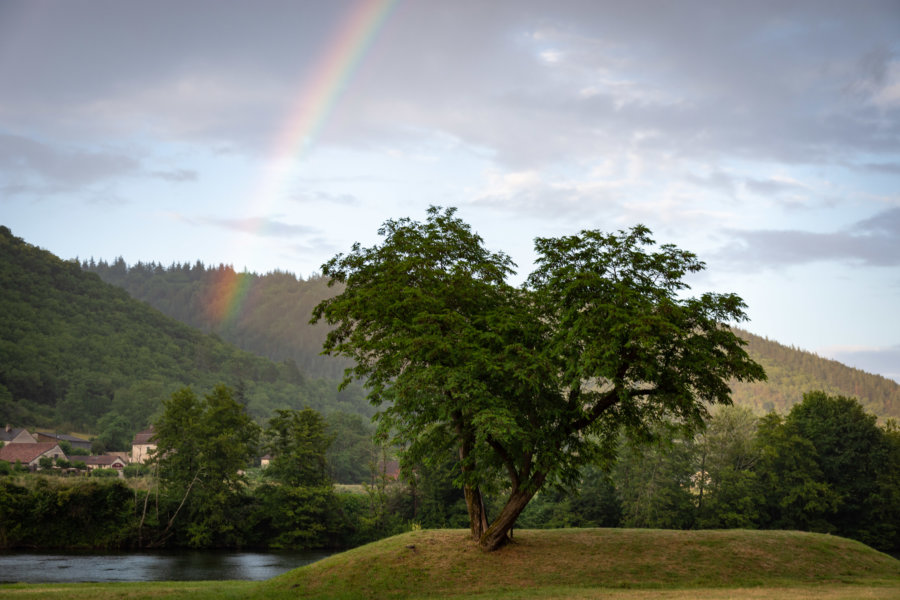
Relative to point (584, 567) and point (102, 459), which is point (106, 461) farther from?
point (584, 567)

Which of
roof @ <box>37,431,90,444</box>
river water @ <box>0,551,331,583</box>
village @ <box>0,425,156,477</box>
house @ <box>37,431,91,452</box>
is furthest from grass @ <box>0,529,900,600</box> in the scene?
roof @ <box>37,431,90,444</box>

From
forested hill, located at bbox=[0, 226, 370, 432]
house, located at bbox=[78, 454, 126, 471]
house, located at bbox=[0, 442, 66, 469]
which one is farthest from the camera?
forested hill, located at bbox=[0, 226, 370, 432]

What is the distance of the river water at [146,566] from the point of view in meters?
41.4

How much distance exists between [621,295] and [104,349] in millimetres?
184107

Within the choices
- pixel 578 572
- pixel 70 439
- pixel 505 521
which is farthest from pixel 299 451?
pixel 70 439

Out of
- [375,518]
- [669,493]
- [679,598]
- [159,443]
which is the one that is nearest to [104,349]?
[159,443]

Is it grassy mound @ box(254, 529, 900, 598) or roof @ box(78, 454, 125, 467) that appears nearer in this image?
grassy mound @ box(254, 529, 900, 598)

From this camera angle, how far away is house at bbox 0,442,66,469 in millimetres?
99625

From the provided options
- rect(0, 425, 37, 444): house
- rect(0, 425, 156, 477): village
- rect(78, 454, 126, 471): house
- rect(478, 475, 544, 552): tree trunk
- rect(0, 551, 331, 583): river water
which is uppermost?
rect(478, 475, 544, 552): tree trunk

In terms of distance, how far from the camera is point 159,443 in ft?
228

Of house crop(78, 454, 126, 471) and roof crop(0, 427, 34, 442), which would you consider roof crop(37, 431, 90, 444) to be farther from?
house crop(78, 454, 126, 471)

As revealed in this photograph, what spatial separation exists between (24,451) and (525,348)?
106 metres

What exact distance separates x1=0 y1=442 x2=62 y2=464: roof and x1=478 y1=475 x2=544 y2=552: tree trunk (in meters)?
96.5

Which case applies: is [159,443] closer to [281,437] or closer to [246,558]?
[281,437]
